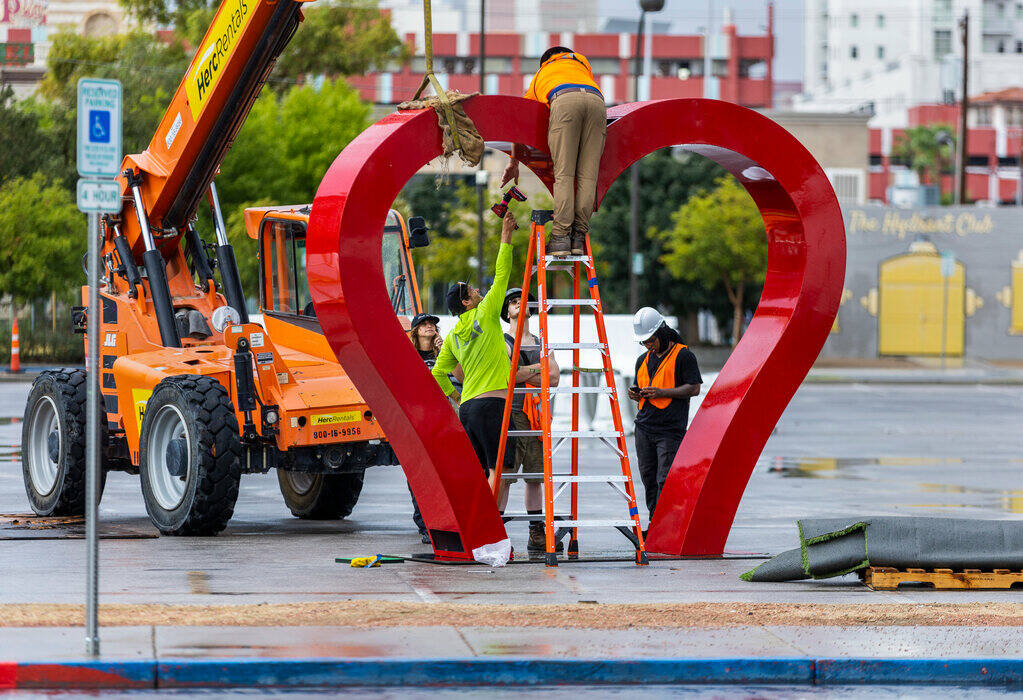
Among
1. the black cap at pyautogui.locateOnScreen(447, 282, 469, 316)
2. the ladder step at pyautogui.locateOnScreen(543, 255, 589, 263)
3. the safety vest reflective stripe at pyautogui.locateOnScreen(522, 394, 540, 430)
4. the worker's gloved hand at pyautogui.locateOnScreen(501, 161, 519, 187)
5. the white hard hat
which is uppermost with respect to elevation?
the worker's gloved hand at pyautogui.locateOnScreen(501, 161, 519, 187)

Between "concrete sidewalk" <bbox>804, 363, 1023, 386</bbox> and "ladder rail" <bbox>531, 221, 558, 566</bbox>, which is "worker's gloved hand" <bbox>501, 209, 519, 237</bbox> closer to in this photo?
"ladder rail" <bbox>531, 221, 558, 566</bbox>

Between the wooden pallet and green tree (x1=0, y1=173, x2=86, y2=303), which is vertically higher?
green tree (x1=0, y1=173, x2=86, y2=303)

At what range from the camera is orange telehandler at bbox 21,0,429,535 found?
12.6 m

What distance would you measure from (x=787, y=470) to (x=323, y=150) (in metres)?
26.4

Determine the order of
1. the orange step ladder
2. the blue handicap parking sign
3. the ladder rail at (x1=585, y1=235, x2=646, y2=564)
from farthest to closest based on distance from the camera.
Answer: the ladder rail at (x1=585, y1=235, x2=646, y2=564) < the orange step ladder < the blue handicap parking sign

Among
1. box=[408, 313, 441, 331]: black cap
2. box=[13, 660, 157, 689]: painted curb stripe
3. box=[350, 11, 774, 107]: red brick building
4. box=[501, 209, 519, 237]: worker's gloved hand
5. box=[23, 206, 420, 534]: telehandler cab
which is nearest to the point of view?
box=[13, 660, 157, 689]: painted curb stripe

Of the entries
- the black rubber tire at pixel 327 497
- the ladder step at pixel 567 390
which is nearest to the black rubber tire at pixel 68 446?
the black rubber tire at pixel 327 497

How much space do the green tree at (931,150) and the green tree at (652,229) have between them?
152 feet

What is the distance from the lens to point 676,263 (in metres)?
49.9

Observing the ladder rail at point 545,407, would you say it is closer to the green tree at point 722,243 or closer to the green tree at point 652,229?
the green tree at point 722,243

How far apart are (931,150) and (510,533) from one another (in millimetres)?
87727

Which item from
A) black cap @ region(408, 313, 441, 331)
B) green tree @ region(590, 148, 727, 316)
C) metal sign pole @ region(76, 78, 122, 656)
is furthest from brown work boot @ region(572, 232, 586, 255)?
green tree @ region(590, 148, 727, 316)

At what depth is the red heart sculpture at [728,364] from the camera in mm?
10578

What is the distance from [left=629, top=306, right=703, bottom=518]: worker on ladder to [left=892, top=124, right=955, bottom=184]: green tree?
86496 millimetres
